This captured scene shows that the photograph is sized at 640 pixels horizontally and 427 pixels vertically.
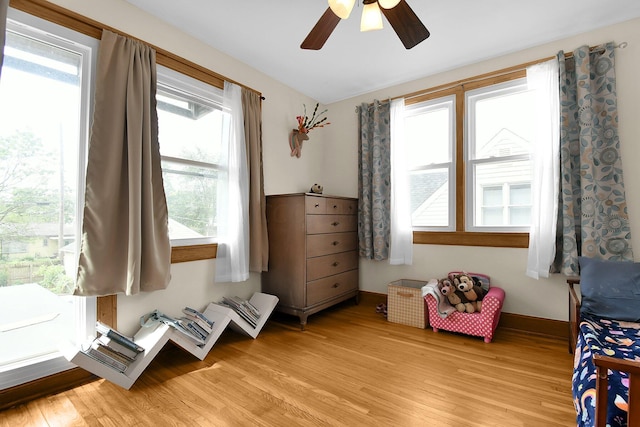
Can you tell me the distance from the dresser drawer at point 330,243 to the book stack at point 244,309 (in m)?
0.68

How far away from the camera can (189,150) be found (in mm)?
2561

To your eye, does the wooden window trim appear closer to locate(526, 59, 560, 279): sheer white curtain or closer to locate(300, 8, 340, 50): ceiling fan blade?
locate(300, 8, 340, 50): ceiling fan blade

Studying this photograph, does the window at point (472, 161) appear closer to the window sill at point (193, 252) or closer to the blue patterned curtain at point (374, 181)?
the blue patterned curtain at point (374, 181)

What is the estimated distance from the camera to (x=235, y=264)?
269cm

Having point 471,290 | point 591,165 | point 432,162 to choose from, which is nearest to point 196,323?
point 471,290

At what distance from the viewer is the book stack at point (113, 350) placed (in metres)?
1.79

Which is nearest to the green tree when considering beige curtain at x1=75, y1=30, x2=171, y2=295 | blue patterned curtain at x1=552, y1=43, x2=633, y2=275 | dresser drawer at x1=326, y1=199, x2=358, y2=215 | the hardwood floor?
beige curtain at x1=75, y1=30, x2=171, y2=295

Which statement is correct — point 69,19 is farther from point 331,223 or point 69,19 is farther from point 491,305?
point 491,305

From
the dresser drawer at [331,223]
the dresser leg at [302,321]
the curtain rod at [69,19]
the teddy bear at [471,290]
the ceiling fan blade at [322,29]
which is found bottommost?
the dresser leg at [302,321]

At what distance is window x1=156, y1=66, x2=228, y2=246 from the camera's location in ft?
7.94

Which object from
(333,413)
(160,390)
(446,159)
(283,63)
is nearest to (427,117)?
(446,159)

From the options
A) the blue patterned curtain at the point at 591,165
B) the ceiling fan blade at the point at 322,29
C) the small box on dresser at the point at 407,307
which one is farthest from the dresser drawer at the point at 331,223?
the blue patterned curtain at the point at 591,165

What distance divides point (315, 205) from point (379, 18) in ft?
5.30

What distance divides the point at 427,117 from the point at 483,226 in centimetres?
124
